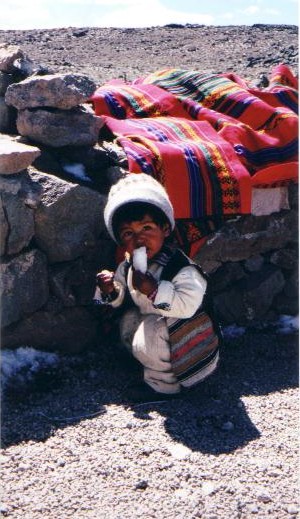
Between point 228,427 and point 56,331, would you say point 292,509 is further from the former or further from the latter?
point 56,331

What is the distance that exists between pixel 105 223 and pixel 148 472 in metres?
1.19

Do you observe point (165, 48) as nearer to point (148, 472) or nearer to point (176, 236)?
point (176, 236)

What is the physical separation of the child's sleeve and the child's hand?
1.09 feet

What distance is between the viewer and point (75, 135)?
3648 millimetres

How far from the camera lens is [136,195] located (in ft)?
10.5

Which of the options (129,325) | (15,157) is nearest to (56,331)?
(129,325)

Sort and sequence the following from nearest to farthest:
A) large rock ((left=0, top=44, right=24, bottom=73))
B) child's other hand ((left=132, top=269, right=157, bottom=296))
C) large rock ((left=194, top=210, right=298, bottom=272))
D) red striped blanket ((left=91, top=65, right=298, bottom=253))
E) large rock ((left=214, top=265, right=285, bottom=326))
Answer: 1. child's other hand ((left=132, top=269, right=157, bottom=296))
2. red striped blanket ((left=91, top=65, right=298, bottom=253))
3. large rock ((left=0, top=44, right=24, bottom=73))
4. large rock ((left=194, top=210, right=298, bottom=272))
5. large rock ((left=214, top=265, right=285, bottom=326))

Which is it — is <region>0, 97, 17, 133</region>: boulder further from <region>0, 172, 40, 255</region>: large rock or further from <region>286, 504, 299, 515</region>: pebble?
<region>286, 504, 299, 515</region>: pebble

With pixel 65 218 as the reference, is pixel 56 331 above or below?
below

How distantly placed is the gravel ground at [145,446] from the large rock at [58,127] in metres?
1.03

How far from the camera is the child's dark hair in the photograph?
3.24 metres

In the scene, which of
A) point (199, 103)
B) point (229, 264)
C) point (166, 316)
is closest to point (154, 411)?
point (166, 316)

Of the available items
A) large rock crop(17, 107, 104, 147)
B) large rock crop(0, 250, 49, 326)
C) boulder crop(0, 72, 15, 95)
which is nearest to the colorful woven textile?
large rock crop(0, 250, 49, 326)

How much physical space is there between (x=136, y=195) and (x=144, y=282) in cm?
38
